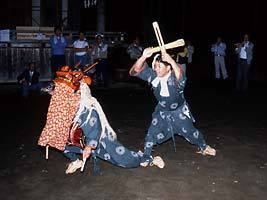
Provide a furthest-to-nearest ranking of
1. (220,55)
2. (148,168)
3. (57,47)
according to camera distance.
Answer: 1. (220,55)
2. (57,47)
3. (148,168)

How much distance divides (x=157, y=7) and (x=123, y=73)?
6832 millimetres

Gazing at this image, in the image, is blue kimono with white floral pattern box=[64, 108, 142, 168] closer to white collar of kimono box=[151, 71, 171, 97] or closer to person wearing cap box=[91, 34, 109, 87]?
white collar of kimono box=[151, 71, 171, 97]

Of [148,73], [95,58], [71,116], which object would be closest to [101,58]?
[95,58]

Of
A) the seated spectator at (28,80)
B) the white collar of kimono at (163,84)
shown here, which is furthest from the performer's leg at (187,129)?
the seated spectator at (28,80)

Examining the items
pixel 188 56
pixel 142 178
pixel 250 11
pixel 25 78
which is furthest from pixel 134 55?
pixel 142 178

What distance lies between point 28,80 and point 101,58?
279 cm

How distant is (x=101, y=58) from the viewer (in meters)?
13.9

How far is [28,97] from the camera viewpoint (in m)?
11.9

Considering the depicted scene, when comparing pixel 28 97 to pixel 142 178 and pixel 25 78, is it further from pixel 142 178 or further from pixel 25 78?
pixel 142 178

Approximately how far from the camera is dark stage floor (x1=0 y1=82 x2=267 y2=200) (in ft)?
17.0

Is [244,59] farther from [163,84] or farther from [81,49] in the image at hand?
[163,84]

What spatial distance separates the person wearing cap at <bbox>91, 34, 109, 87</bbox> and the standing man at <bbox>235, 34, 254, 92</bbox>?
13.8ft

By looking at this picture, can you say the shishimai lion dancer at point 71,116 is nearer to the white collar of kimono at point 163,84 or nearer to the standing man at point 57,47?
the white collar of kimono at point 163,84

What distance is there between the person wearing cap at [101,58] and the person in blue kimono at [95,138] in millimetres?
8363
